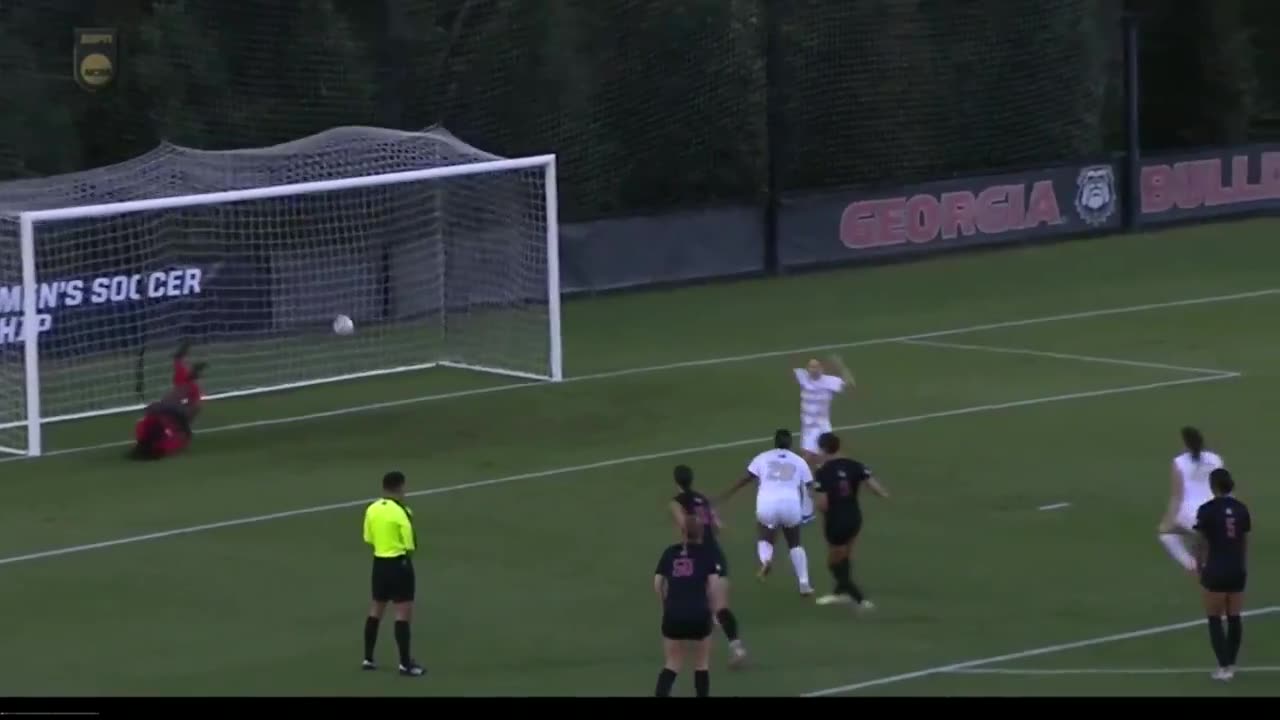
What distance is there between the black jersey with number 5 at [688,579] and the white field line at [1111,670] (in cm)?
247

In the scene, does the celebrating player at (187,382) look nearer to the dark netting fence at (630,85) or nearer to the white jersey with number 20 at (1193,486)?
the dark netting fence at (630,85)

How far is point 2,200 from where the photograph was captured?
94.8 ft

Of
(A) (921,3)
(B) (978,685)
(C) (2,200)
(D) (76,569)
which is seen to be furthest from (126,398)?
(A) (921,3)

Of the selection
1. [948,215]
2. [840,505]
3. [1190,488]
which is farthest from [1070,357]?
[1190,488]

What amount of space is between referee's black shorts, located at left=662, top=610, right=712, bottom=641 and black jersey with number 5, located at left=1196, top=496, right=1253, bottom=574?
363 cm

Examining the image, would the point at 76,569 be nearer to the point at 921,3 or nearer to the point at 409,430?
the point at 409,430

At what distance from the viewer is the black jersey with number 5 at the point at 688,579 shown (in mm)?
15844

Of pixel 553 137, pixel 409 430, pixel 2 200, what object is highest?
pixel 553 137

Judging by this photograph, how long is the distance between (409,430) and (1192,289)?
14.8 meters

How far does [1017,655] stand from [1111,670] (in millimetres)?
809

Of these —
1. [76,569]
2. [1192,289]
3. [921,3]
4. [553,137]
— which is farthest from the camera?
[921,3]

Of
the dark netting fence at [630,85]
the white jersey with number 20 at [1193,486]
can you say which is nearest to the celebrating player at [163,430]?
the dark netting fence at [630,85]

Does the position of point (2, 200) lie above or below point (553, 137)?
below

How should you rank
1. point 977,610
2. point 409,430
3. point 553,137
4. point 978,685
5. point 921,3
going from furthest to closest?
point 921,3, point 553,137, point 409,430, point 977,610, point 978,685
